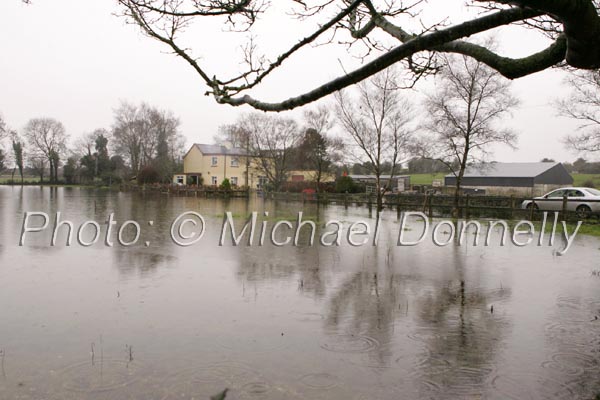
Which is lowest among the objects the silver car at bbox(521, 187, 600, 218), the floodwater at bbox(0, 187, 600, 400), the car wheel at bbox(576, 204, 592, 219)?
the floodwater at bbox(0, 187, 600, 400)

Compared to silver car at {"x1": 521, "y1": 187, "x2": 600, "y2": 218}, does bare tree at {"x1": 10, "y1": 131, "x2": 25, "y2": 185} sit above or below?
above

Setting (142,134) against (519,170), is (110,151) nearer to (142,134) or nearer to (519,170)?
(142,134)

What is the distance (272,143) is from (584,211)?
36.5m

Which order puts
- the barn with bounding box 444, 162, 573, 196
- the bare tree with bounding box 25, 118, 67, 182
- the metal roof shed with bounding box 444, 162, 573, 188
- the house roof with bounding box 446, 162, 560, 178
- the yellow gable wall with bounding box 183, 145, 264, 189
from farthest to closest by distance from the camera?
1. the bare tree with bounding box 25, 118, 67, 182
2. the yellow gable wall with bounding box 183, 145, 264, 189
3. the house roof with bounding box 446, 162, 560, 178
4. the metal roof shed with bounding box 444, 162, 573, 188
5. the barn with bounding box 444, 162, 573, 196

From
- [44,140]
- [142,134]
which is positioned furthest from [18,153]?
[142,134]

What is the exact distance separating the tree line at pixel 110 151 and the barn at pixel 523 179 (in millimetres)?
40857

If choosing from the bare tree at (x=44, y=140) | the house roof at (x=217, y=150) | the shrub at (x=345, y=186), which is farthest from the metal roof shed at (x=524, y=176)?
the bare tree at (x=44, y=140)

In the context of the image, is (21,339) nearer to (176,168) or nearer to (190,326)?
(190,326)

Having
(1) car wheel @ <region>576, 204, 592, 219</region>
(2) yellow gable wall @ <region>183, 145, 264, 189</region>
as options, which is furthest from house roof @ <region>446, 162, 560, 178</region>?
(2) yellow gable wall @ <region>183, 145, 264, 189</region>

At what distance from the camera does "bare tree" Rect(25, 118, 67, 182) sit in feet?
267

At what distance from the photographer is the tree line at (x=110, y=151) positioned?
228ft

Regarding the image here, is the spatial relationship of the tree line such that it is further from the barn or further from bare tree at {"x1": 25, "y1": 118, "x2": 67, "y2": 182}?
the barn

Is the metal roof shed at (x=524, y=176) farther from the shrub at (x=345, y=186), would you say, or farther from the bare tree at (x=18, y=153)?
the bare tree at (x=18, y=153)

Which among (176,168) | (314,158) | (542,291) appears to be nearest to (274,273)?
(542,291)
